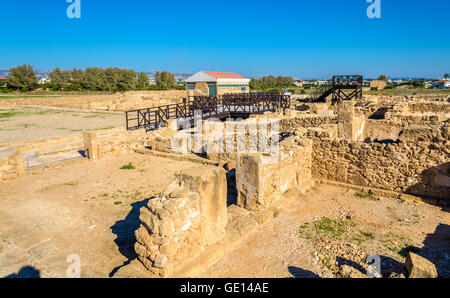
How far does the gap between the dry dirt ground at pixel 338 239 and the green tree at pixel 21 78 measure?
6440 cm

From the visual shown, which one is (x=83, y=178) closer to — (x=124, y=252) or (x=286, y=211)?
(x=124, y=252)

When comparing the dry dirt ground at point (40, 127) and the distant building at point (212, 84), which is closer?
the dry dirt ground at point (40, 127)

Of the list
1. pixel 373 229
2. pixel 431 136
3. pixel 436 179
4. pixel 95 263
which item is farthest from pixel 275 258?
pixel 431 136

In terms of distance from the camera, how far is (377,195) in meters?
6.99

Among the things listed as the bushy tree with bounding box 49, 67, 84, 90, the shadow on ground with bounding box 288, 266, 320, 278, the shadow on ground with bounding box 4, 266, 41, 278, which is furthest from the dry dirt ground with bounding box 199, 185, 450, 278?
the bushy tree with bounding box 49, 67, 84, 90

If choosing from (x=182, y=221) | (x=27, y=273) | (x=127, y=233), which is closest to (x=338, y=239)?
(x=182, y=221)

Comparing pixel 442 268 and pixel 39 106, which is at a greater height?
pixel 39 106

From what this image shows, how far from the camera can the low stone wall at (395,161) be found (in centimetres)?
648

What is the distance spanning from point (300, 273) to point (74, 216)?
15.6 ft

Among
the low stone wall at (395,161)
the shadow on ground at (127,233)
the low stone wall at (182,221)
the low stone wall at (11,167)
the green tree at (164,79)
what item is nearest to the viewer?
the low stone wall at (182,221)

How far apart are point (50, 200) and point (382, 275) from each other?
23.6 feet

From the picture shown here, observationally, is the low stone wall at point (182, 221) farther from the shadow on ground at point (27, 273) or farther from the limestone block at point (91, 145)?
the limestone block at point (91, 145)

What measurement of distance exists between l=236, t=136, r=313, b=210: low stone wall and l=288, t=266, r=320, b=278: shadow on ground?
175cm

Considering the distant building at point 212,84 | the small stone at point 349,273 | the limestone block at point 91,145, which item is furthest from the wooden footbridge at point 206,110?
the distant building at point 212,84
